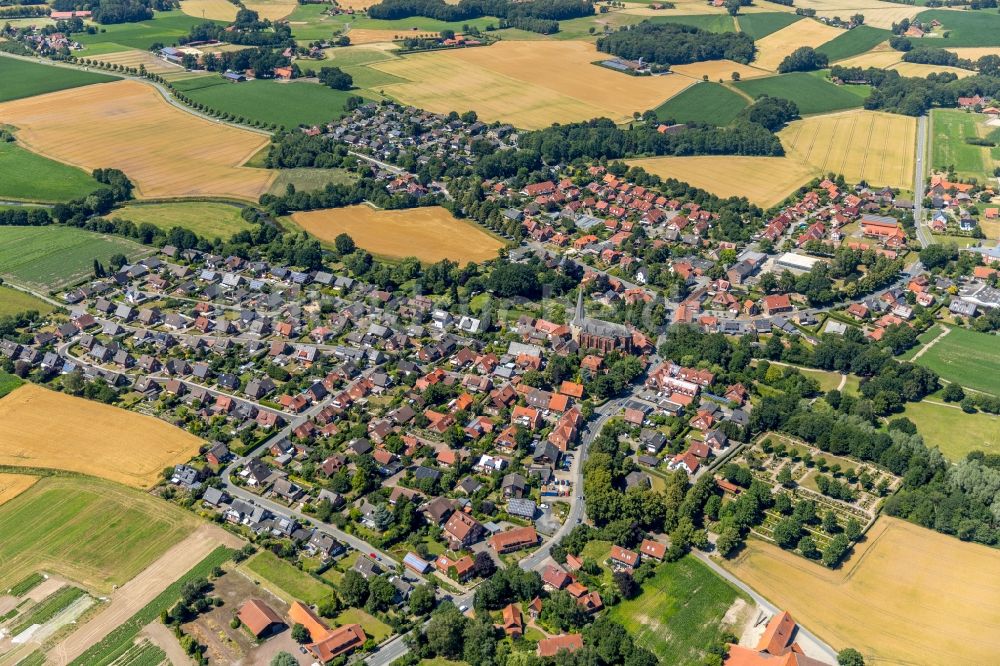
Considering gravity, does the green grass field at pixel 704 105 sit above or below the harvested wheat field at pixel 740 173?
above

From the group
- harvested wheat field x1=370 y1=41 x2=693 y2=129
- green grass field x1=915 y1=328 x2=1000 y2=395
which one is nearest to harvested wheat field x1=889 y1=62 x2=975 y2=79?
harvested wheat field x1=370 y1=41 x2=693 y2=129

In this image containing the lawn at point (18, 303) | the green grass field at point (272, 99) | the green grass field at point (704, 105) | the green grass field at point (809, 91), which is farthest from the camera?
the green grass field at point (809, 91)

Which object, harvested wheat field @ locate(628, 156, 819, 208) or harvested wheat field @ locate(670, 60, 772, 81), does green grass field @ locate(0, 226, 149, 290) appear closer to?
harvested wheat field @ locate(628, 156, 819, 208)

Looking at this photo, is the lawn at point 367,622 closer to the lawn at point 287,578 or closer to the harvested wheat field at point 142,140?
the lawn at point 287,578

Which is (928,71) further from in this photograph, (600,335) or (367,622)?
(367,622)

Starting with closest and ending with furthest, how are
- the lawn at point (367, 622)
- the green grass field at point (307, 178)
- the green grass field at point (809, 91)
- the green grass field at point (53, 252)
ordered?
the lawn at point (367, 622), the green grass field at point (53, 252), the green grass field at point (307, 178), the green grass field at point (809, 91)

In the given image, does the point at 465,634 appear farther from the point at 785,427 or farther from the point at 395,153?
the point at 395,153

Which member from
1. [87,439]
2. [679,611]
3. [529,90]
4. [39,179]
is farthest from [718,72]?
[87,439]

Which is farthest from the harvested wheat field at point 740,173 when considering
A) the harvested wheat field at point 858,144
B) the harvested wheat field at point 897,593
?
the harvested wheat field at point 897,593
